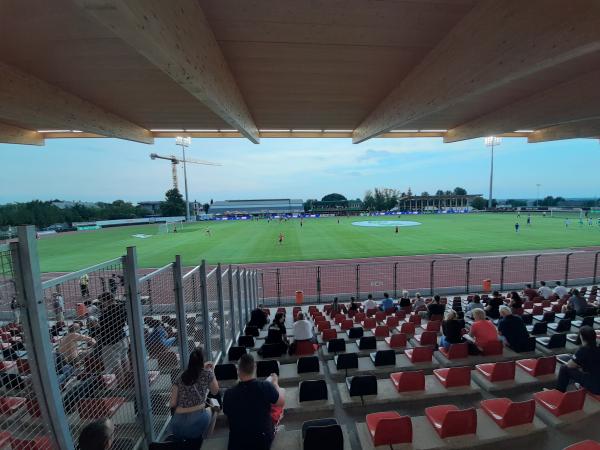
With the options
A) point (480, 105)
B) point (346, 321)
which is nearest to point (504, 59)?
point (480, 105)

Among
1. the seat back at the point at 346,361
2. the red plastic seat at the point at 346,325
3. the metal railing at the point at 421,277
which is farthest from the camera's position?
the metal railing at the point at 421,277

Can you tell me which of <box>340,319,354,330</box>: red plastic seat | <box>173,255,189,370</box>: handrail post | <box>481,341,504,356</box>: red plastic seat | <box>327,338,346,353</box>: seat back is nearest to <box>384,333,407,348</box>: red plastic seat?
<box>327,338,346,353</box>: seat back

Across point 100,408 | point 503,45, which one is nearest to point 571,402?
point 503,45

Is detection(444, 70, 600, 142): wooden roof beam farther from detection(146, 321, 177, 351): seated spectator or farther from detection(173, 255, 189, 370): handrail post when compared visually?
detection(146, 321, 177, 351): seated spectator

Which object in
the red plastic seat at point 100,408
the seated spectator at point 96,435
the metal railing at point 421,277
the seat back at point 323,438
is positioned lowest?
the metal railing at point 421,277

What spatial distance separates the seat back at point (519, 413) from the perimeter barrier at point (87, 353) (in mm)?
4835

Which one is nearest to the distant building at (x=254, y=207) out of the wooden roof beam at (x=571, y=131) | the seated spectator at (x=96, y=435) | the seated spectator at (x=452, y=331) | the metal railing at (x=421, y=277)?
the metal railing at (x=421, y=277)

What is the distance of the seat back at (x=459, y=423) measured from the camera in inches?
154

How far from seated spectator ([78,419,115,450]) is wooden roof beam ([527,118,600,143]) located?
47.6 ft

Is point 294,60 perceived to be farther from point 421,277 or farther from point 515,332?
point 421,277

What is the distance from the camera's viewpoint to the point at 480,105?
8.26m

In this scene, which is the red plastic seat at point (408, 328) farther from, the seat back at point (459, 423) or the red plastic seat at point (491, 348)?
the seat back at point (459, 423)

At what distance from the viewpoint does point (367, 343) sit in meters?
7.19

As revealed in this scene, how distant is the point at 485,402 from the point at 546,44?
5.13 m
